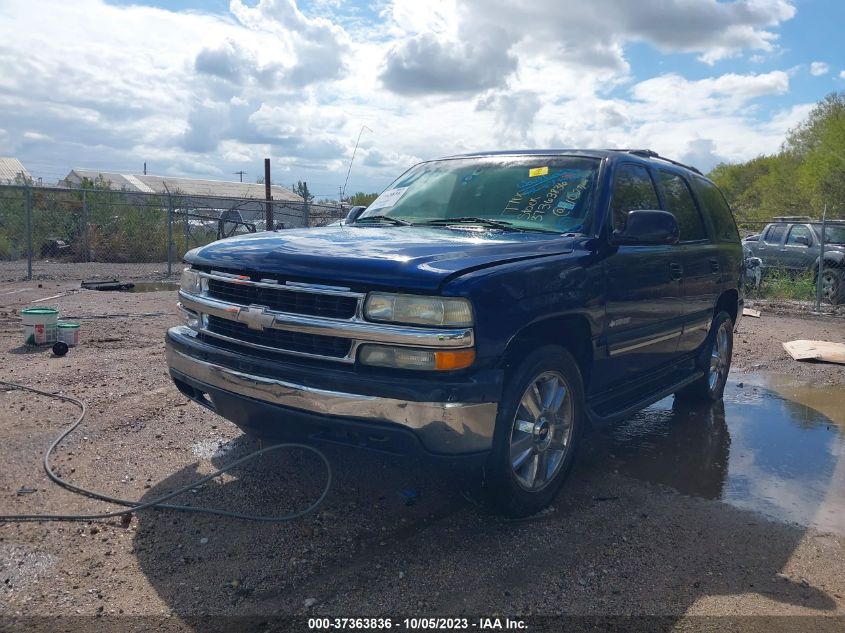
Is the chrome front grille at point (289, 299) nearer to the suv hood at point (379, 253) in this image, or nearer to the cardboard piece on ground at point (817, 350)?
the suv hood at point (379, 253)

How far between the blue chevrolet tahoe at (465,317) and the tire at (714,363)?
0.97 metres

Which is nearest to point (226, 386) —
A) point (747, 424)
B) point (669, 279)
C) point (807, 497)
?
point (669, 279)

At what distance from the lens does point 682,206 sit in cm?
555

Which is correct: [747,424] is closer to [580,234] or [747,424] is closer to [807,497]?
[807,497]

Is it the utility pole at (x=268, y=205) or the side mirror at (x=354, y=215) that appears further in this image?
the utility pole at (x=268, y=205)

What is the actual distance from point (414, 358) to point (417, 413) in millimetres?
243

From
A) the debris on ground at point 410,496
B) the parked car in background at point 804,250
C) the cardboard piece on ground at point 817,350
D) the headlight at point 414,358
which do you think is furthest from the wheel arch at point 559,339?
the parked car in background at point 804,250

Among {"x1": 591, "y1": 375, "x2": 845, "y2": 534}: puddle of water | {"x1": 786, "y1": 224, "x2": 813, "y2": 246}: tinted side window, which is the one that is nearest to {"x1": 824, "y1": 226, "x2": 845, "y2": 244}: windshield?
{"x1": 786, "y1": 224, "x2": 813, "y2": 246}: tinted side window

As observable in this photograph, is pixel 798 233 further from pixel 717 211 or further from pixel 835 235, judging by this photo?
pixel 717 211

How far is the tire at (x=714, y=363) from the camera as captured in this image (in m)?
6.10

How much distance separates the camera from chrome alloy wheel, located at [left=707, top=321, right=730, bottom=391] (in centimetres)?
636

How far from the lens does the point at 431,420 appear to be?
3.14m

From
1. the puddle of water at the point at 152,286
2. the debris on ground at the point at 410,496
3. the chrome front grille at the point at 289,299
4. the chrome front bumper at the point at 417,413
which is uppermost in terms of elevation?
the chrome front grille at the point at 289,299

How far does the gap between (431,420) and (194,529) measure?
1.34 metres
